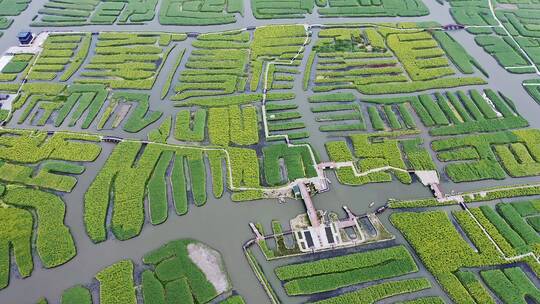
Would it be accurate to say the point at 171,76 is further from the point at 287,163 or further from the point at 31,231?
the point at 31,231

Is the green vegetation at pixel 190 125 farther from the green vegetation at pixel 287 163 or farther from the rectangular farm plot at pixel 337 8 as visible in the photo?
the rectangular farm plot at pixel 337 8

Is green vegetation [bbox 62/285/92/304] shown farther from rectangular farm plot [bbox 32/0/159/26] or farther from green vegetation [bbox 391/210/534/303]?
rectangular farm plot [bbox 32/0/159/26]

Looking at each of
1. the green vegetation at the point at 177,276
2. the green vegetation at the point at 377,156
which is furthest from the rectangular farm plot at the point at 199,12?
the green vegetation at the point at 177,276

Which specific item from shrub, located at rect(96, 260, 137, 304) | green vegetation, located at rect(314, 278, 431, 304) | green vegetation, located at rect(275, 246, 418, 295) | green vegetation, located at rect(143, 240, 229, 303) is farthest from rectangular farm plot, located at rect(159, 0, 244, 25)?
green vegetation, located at rect(314, 278, 431, 304)

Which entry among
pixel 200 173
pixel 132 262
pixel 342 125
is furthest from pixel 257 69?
pixel 132 262

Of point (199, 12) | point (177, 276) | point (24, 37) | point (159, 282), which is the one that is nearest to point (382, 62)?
point (199, 12)

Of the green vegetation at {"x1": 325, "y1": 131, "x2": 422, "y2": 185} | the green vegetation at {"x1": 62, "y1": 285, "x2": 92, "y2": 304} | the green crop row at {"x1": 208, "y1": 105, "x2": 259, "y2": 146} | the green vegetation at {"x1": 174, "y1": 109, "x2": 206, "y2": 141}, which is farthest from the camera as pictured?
the green vegetation at {"x1": 174, "y1": 109, "x2": 206, "y2": 141}
